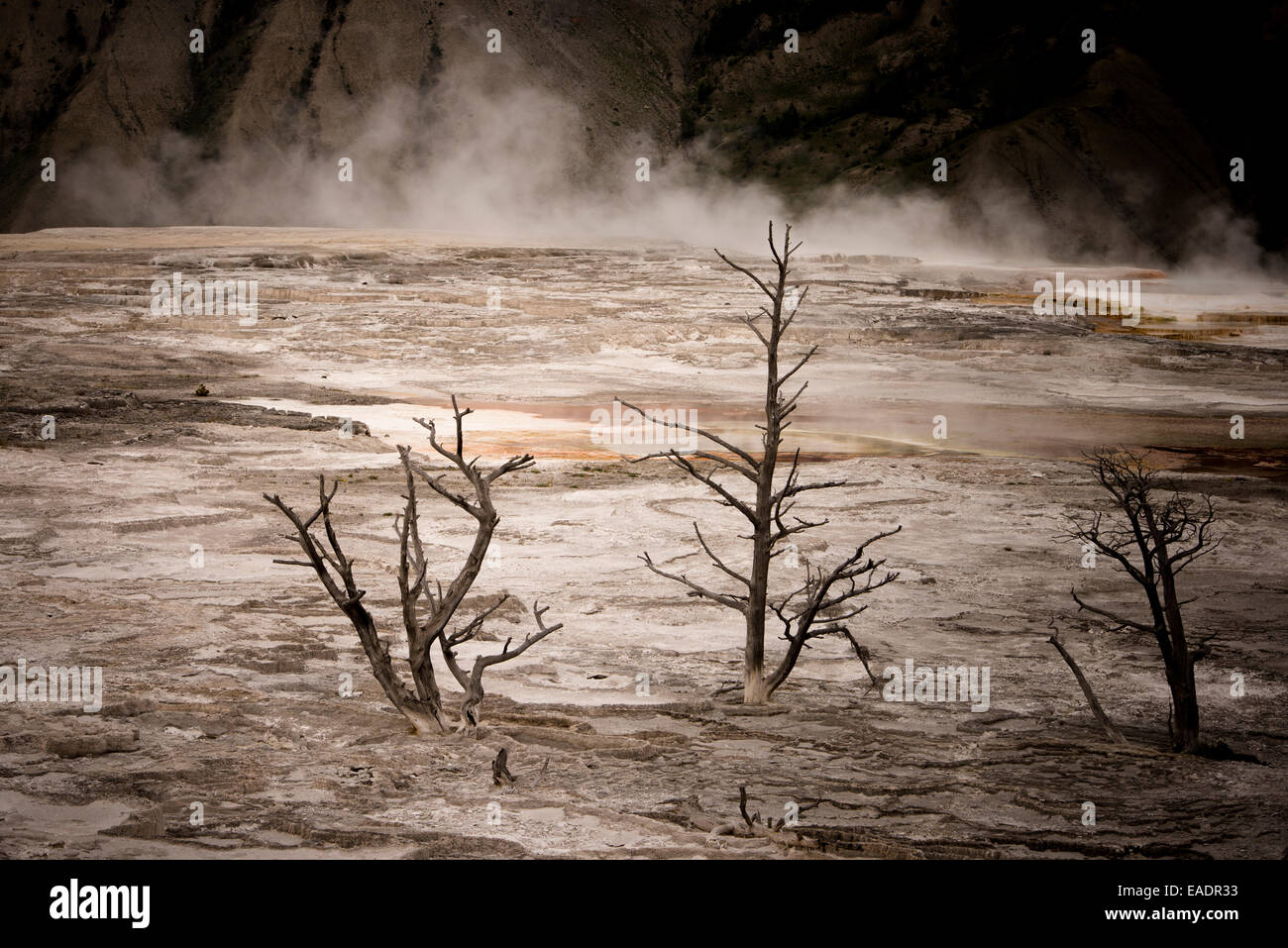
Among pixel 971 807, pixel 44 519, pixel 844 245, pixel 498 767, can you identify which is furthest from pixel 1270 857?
pixel 844 245

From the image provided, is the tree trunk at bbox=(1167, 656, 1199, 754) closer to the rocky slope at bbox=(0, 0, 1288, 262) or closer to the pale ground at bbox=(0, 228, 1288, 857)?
the pale ground at bbox=(0, 228, 1288, 857)

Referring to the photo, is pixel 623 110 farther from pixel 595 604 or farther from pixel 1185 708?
pixel 1185 708

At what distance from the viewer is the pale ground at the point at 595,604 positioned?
6340 mm

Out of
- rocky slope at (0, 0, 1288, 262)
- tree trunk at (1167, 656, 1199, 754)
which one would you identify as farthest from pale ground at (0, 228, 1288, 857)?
rocky slope at (0, 0, 1288, 262)

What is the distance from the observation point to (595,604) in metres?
10.6

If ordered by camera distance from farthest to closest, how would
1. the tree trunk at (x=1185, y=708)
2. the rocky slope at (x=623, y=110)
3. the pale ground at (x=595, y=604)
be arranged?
1. the rocky slope at (x=623, y=110)
2. the tree trunk at (x=1185, y=708)
3. the pale ground at (x=595, y=604)

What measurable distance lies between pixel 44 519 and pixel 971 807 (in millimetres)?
9215

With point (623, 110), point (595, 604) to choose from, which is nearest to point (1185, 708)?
point (595, 604)

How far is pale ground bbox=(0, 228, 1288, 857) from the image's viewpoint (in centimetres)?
634

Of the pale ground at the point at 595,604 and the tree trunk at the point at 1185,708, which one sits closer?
the pale ground at the point at 595,604

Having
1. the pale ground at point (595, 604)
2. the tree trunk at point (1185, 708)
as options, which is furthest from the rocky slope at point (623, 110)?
the tree trunk at point (1185, 708)

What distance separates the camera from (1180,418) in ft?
69.8

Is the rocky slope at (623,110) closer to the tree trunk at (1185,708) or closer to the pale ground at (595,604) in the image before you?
the pale ground at (595,604)

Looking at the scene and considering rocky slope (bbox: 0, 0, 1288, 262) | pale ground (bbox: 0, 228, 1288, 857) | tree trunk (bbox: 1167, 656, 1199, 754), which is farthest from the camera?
rocky slope (bbox: 0, 0, 1288, 262)
